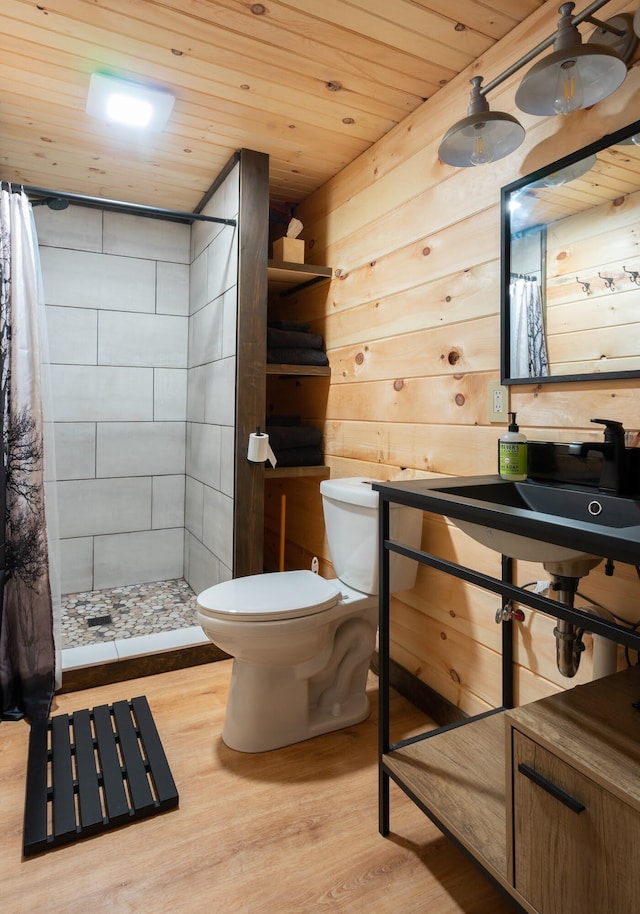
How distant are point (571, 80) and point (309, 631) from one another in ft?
5.31

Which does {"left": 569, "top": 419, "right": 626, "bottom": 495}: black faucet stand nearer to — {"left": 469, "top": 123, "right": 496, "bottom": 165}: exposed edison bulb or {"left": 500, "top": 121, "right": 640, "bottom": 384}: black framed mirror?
{"left": 500, "top": 121, "right": 640, "bottom": 384}: black framed mirror

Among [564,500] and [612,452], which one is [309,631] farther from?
[612,452]

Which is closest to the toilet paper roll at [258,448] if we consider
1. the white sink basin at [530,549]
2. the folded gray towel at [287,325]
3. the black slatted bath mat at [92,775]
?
the folded gray towel at [287,325]

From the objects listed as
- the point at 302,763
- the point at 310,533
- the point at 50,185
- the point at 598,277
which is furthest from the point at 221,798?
the point at 50,185

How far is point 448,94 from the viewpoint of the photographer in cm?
182

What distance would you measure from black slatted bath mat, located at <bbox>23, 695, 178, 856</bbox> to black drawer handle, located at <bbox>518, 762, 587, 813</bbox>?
1.04 metres

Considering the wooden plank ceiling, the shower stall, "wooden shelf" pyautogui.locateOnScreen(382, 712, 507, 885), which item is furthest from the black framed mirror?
the shower stall

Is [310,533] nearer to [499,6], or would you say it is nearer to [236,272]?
[236,272]

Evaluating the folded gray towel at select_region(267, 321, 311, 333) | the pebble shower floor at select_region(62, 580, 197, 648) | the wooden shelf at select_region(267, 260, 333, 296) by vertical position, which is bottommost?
the pebble shower floor at select_region(62, 580, 197, 648)

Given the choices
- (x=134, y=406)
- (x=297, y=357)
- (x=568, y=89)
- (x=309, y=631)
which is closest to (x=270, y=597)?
(x=309, y=631)

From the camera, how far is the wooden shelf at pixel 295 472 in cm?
244

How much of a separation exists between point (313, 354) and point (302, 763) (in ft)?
5.75

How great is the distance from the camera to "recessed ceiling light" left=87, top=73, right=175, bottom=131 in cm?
182

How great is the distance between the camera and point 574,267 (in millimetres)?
1386
